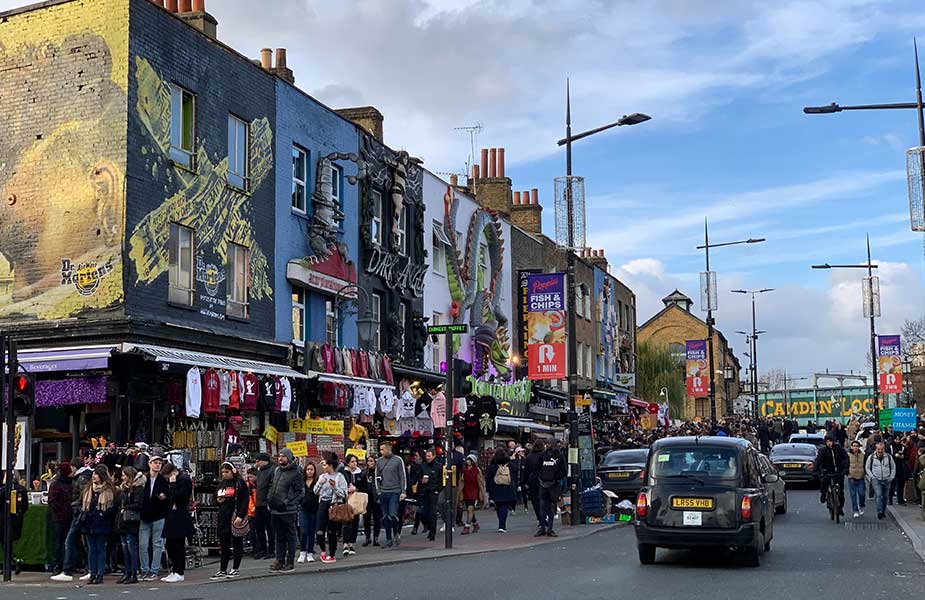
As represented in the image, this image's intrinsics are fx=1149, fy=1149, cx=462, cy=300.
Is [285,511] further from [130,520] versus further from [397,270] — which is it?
[397,270]

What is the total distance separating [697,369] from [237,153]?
86.4ft

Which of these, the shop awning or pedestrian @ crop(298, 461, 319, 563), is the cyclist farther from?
pedestrian @ crop(298, 461, 319, 563)

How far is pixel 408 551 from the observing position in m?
19.2

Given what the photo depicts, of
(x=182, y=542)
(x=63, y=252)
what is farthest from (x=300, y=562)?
(x=63, y=252)

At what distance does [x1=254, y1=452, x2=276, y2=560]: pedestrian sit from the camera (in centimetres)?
1745

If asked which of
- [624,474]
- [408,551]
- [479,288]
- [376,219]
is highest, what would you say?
[376,219]

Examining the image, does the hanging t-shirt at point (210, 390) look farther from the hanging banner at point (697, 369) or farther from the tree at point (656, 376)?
the tree at point (656, 376)

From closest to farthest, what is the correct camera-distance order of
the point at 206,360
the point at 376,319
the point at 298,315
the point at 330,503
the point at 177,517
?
the point at 177,517, the point at 330,503, the point at 206,360, the point at 298,315, the point at 376,319

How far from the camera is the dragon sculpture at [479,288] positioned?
36.1 metres

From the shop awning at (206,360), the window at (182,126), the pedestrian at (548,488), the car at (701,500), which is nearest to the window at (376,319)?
the shop awning at (206,360)

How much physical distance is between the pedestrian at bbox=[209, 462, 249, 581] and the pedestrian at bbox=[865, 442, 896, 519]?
45.4ft

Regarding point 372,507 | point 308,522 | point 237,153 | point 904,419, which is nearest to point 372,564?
point 308,522

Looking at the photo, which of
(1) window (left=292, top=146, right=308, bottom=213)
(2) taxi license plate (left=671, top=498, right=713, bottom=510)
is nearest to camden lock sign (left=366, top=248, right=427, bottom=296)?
(1) window (left=292, top=146, right=308, bottom=213)

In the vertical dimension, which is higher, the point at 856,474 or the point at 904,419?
the point at 904,419
